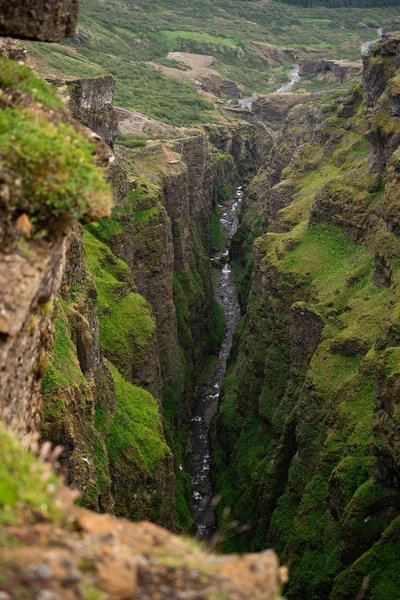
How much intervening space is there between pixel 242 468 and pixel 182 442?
35.9 ft

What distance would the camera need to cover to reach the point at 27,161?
12.3m

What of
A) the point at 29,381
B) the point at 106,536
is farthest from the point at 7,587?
the point at 29,381

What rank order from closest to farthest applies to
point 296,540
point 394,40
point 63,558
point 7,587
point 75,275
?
point 7,587
point 63,558
point 75,275
point 296,540
point 394,40

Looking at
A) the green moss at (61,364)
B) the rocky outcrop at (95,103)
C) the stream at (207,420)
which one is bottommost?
the stream at (207,420)

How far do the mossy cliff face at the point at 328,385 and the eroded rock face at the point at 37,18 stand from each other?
Answer: 57.2 feet

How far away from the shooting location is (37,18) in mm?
15523

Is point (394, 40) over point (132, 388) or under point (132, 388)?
over

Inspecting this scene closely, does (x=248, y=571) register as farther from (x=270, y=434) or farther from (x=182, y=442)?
(x=182, y=442)

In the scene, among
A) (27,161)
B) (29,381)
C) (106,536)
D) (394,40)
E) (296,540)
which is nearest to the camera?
(106,536)

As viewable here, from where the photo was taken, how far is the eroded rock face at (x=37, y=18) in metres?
15.1

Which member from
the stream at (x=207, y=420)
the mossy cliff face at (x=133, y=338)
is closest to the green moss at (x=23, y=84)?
the mossy cliff face at (x=133, y=338)

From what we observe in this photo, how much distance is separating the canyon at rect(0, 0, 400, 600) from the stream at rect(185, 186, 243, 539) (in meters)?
0.30

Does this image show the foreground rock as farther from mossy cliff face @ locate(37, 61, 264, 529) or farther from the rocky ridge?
mossy cliff face @ locate(37, 61, 264, 529)

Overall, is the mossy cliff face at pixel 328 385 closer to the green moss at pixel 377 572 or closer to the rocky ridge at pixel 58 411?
the green moss at pixel 377 572
